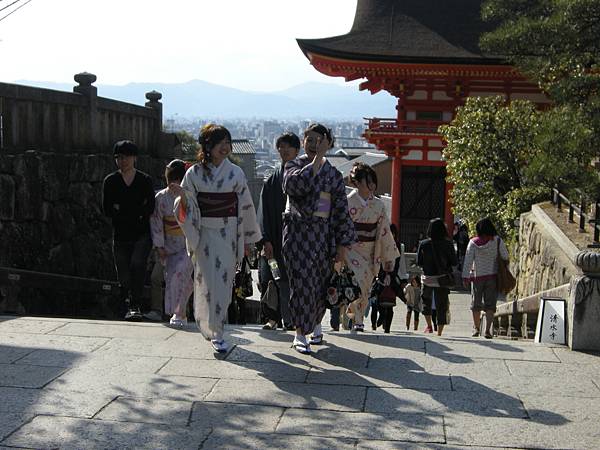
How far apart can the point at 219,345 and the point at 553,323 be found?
2.62m

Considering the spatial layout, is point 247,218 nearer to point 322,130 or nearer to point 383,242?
point 322,130

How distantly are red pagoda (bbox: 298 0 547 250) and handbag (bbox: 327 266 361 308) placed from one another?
2067 cm

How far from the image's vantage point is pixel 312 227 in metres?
6.15

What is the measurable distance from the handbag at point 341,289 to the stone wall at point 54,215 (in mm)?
4991

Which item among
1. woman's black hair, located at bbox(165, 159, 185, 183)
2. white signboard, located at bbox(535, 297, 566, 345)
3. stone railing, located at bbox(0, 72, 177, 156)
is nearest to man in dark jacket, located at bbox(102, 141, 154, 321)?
woman's black hair, located at bbox(165, 159, 185, 183)

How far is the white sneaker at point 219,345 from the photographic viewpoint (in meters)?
6.08

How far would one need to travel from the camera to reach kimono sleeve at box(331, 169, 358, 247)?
622cm

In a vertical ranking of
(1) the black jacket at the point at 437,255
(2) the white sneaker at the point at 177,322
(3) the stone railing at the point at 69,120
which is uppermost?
(3) the stone railing at the point at 69,120

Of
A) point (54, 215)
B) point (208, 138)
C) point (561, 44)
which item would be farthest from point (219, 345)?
point (561, 44)

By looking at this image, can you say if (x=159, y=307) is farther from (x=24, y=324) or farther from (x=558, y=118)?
(x=558, y=118)

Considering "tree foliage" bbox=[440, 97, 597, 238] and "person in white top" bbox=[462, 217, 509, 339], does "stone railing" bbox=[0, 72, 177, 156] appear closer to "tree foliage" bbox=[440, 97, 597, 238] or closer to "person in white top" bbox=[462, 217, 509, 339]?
"person in white top" bbox=[462, 217, 509, 339]

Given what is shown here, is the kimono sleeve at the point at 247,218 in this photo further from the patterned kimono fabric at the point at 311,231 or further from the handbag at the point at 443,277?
the handbag at the point at 443,277

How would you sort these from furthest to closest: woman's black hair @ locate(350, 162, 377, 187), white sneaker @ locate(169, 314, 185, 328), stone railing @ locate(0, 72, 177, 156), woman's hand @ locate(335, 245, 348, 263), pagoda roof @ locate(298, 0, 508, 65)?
pagoda roof @ locate(298, 0, 508, 65) → stone railing @ locate(0, 72, 177, 156) → woman's black hair @ locate(350, 162, 377, 187) → white sneaker @ locate(169, 314, 185, 328) → woman's hand @ locate(335, 245, 348, 263)

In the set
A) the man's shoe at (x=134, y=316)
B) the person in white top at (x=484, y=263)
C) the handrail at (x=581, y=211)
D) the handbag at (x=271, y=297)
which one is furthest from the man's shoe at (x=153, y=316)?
the handrail at (x=581, y=211)
